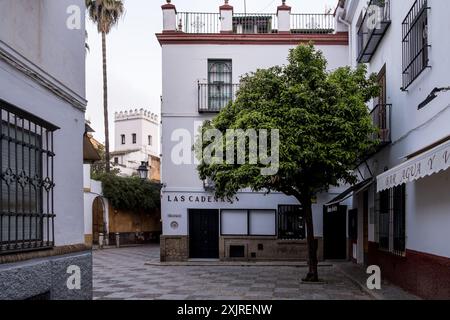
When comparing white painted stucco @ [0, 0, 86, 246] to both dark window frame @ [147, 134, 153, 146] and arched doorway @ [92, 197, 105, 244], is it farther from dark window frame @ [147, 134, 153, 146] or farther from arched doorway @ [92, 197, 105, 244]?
dark window frame @ [147, 134, 153, 146]

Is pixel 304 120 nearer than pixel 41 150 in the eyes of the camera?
No

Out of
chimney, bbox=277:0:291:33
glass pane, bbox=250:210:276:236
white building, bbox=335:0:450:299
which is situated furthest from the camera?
chimney, bbox=277:0:291:33

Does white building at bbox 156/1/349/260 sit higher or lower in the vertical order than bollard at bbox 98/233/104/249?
higher

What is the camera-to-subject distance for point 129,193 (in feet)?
102

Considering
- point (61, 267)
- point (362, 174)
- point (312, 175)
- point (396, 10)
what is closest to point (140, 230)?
point (362, 174)

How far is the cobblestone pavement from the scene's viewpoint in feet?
39.0

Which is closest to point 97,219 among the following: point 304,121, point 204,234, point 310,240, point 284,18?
point 204,234

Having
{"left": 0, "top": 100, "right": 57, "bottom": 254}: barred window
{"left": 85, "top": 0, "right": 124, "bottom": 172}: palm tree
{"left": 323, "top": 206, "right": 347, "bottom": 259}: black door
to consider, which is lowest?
{"left": 323, "top": 206, "right": 347, "bottom": 259}: black door

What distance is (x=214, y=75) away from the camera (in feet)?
68.4

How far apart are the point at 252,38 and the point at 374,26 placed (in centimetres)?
739

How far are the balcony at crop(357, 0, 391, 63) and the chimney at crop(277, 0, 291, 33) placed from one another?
5229 mm

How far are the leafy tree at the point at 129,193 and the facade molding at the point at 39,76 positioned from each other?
926 inches

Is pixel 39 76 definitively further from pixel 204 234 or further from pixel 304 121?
pixel 204 234

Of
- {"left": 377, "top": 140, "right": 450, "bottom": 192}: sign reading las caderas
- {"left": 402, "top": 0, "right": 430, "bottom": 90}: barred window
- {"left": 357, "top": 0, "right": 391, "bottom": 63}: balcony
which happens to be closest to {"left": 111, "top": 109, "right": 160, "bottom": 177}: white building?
{"left": 357, "top": 0, "right": 391, "bottom": 63}: balcony
